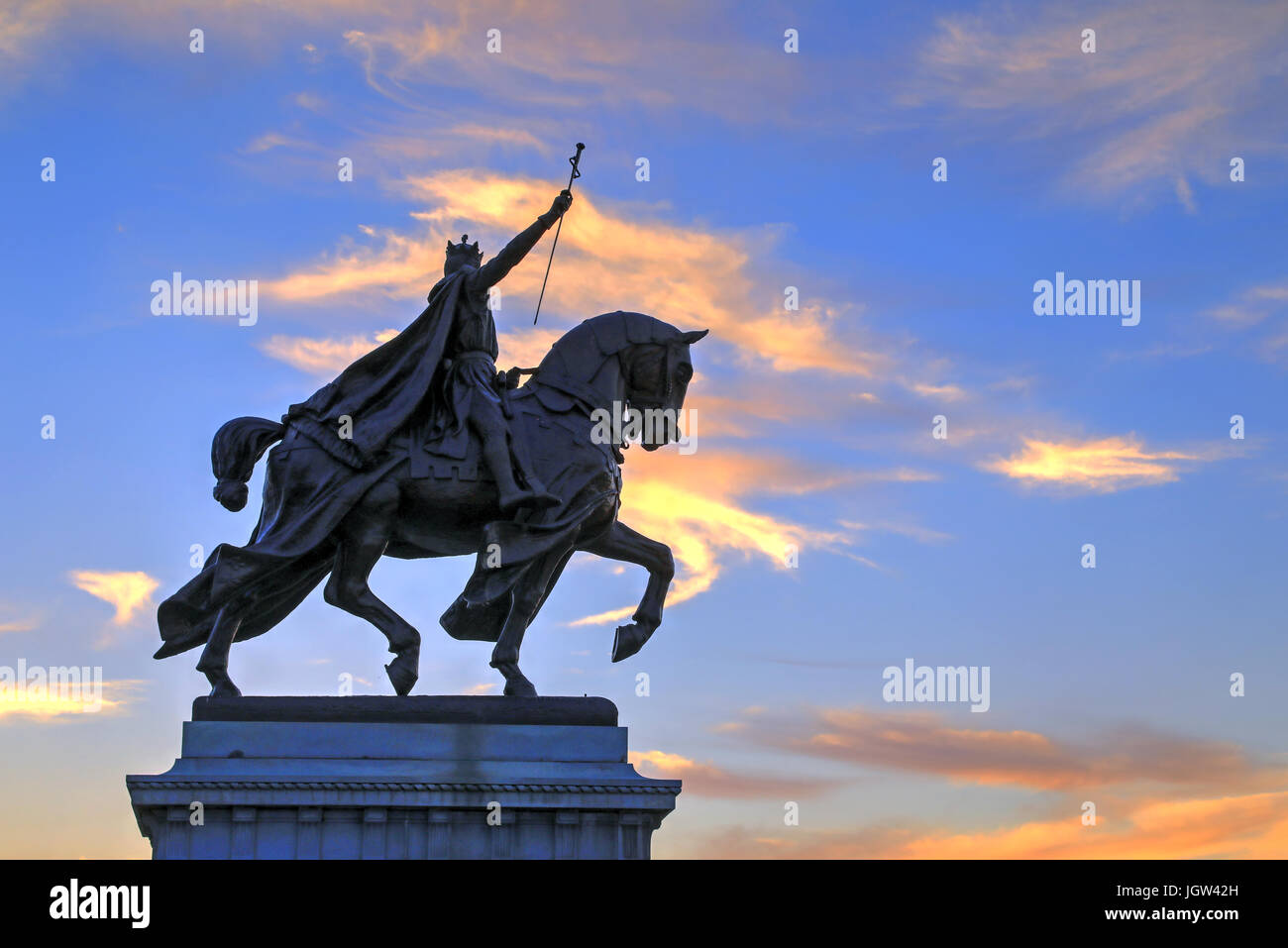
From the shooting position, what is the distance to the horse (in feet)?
55.6

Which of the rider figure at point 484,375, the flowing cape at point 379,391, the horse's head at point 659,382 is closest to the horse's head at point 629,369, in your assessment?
the horse's head at point 659,382

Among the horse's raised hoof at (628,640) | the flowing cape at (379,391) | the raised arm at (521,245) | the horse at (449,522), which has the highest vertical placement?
the raised arm at (521,245)

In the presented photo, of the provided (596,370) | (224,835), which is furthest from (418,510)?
(224,835)

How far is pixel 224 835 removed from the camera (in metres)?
15.9

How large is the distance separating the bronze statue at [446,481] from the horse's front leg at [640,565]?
0.06ft

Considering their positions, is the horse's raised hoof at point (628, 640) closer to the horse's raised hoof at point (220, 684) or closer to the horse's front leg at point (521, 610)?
the horse's front leg at point (521, 610)

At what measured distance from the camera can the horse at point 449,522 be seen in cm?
1694

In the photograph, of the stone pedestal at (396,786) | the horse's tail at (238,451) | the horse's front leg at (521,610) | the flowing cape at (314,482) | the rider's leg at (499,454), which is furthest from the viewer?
the horse's tail at (238,451)

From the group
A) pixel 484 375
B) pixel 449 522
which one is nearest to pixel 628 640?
pixel 449 522

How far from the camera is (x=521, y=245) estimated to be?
1720 centimetres

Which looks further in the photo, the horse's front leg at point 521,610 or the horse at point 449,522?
the horse's front leg at point 521,610
